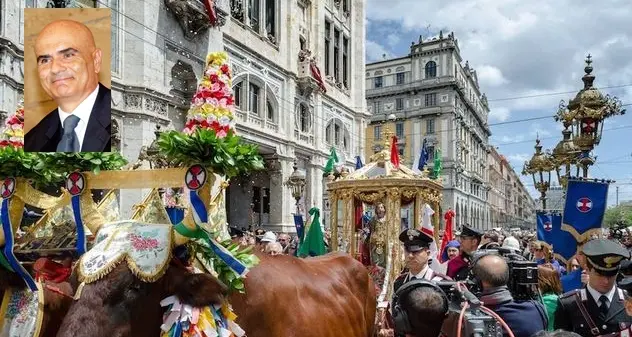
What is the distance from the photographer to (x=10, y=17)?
1309cm

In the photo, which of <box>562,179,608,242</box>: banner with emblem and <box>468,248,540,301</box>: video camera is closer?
<box>468,248,540,301</box>: video camera

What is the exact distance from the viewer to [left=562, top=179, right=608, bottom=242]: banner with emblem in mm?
7270

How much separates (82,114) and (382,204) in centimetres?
749

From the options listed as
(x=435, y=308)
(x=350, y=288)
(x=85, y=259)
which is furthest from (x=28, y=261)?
(x=435, y=308)

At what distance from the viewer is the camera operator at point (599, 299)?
388cm

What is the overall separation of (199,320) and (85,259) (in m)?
0.75

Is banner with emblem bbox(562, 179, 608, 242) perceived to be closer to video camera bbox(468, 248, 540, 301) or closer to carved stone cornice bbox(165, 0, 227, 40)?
video camera bbox(468, 248, 540, 301)

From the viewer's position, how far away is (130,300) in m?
3.11

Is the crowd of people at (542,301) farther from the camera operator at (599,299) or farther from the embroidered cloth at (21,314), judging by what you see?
the embroidered cloth at (21,314)

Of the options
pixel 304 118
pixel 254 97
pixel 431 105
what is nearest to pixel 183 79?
pixel 254 97

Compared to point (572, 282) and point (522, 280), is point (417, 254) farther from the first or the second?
point (572, 282)

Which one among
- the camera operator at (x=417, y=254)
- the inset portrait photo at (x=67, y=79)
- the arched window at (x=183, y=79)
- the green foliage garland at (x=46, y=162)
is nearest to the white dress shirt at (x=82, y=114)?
the inset portrait photo at (x=67, y=79)

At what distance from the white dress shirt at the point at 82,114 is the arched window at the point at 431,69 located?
226 feet

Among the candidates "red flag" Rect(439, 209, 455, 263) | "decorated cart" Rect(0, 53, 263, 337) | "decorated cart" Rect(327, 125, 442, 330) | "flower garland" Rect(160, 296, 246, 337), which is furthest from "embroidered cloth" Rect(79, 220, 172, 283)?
"red flag" Rect(439, 209, 455, 263)
